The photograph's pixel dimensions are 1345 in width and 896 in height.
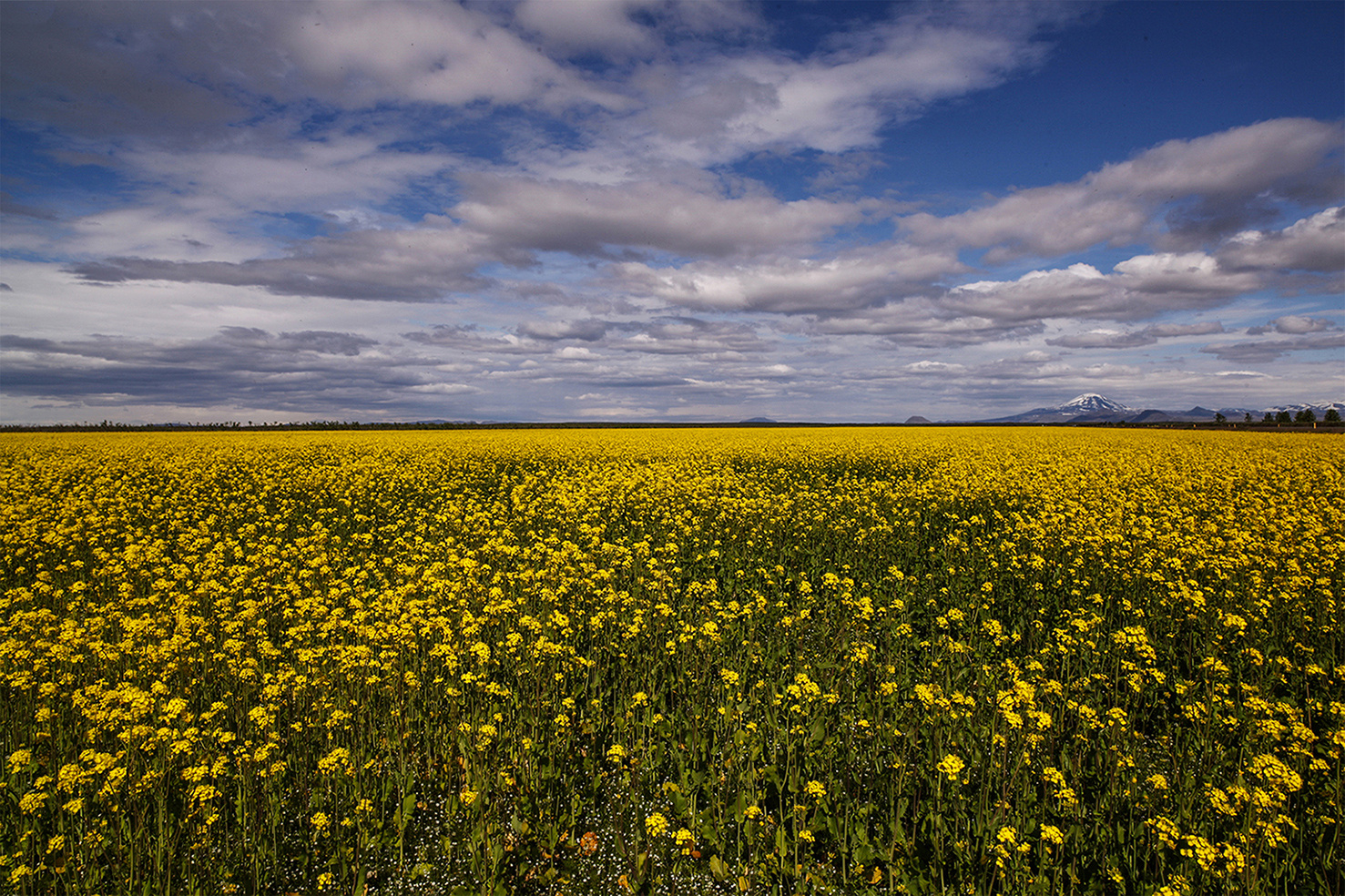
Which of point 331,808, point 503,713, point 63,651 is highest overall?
point 63,651

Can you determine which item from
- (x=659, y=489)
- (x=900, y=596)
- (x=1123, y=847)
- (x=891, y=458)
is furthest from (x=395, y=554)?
(x=891, y=458)

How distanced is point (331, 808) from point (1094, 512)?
47.6ft

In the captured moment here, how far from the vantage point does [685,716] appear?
19.8ft

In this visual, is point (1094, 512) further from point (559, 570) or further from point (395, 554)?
point (395, 554)

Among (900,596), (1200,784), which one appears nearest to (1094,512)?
(900,596)

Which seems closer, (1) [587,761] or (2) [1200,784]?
(2) [1200,784]

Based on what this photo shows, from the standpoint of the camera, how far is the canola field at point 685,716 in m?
4.23

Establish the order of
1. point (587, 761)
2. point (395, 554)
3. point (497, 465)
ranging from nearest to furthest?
point (587, 761) < point (395, 554) < point (497, 465)

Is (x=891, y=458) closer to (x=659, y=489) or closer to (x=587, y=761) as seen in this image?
(x=659, y=489)

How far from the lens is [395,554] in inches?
440

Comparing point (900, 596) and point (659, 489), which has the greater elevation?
point (659, 489)

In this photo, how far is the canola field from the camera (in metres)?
4.23

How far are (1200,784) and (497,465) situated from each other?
2144cm

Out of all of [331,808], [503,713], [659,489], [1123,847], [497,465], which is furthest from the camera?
[497,465]
